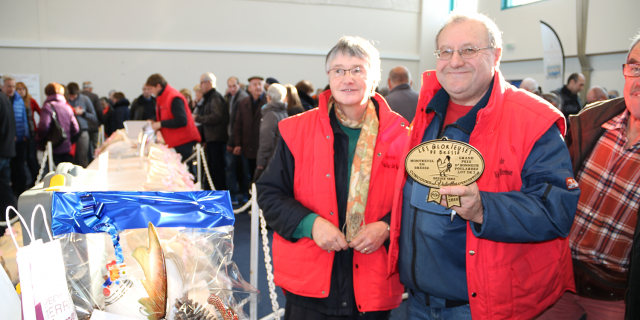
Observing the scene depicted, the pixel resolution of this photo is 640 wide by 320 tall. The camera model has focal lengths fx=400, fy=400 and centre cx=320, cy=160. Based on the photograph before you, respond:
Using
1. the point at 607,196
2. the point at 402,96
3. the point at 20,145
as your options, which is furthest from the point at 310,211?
the point at 20,145

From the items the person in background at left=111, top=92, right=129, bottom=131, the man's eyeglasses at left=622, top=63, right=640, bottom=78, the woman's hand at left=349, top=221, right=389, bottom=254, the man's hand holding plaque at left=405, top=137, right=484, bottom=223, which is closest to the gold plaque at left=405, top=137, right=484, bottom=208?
the man's hand holding plaque at left=405, top=137, right=484, bottom=223

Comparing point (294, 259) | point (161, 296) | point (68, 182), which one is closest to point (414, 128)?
point (294, 259)

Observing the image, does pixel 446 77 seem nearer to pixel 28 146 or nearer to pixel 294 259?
pixel 294 259

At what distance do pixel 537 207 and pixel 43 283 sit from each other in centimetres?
113

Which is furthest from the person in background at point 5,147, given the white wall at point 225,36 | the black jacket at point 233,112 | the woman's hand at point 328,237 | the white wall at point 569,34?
the white wall at point 569,34

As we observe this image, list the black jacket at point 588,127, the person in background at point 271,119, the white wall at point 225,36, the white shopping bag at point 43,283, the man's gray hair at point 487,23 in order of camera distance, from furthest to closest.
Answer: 1. the white wall at point 225,36
2. the person in background at point 271,119
3. the black jacket at point 588,127
4. the man's gray hair at point 487,23
5. the white shopping bag at point 43,283

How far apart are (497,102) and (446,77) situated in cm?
18

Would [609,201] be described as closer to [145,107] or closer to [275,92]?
[275,92]

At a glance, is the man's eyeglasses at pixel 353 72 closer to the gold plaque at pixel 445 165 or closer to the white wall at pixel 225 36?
the gold plaque at pixel 445 165

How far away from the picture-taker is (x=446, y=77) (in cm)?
130

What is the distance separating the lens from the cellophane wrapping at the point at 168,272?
85cm

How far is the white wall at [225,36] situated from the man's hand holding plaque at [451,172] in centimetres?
1001

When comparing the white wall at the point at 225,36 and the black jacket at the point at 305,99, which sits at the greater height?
the white wall at the point at 225,36

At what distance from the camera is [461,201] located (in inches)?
41.6
